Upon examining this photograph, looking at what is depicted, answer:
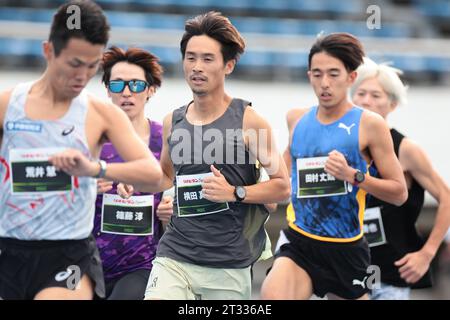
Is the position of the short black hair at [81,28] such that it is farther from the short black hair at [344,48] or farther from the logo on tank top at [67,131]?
the short black hair at [344,48]

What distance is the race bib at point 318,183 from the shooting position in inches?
221

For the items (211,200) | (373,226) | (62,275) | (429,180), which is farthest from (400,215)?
(62,275)

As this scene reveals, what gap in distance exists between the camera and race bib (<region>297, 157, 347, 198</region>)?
18.4ft

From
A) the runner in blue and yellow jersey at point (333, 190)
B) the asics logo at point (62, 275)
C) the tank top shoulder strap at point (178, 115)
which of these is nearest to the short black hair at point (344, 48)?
the runner in blue and yellow jersey at point (333, 190)

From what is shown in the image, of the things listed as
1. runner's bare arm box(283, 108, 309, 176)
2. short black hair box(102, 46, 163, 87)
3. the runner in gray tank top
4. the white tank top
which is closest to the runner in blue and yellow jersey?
runner's bare arm box(283, 108, 309, 176)

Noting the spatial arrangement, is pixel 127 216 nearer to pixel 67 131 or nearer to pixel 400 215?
pixel 67 131

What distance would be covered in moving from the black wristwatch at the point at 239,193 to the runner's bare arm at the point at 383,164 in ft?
2.70

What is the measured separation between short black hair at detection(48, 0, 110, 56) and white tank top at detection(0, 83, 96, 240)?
0.32 metres

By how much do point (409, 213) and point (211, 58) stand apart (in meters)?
2.05

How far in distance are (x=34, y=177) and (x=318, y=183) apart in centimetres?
192

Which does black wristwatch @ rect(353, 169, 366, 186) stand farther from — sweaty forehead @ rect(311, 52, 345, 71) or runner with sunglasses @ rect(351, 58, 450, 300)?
runner with sunglasses @ rect(351, 58, 450, 300)

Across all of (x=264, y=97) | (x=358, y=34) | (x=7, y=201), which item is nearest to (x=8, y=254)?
(x=7, y=201)

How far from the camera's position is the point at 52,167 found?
4277mm

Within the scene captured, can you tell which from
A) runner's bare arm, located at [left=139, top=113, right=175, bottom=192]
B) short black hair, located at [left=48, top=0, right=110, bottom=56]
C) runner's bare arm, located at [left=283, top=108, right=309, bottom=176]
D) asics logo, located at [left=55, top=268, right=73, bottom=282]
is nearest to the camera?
short black hair, located at [left=48, top=0, right=110, bottom=56]
